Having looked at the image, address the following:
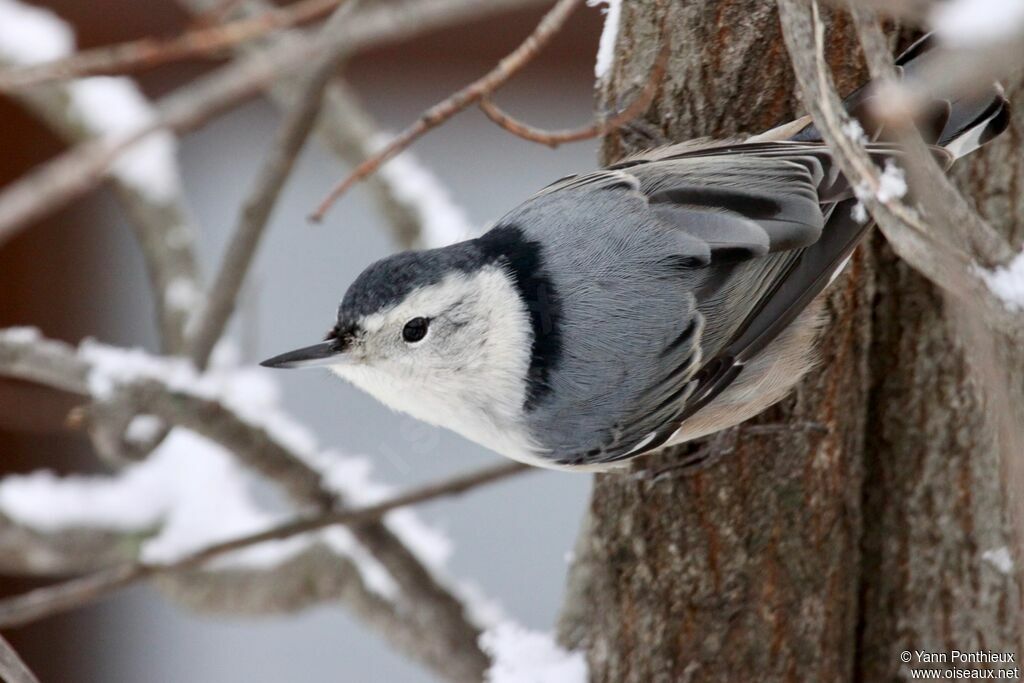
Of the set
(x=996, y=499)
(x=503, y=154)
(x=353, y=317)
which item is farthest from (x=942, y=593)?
(x=503, y=154)

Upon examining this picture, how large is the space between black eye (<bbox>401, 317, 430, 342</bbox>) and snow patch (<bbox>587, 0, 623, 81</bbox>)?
350 mm

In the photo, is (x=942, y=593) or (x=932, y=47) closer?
(x=932, y=47)

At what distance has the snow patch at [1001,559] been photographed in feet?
4.33

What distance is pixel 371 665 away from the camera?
3227 mm

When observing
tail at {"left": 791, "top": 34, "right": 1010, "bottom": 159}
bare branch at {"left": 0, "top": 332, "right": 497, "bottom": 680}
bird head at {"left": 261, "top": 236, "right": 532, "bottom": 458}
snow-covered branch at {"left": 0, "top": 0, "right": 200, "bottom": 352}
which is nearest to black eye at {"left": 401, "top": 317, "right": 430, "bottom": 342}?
bird head at {"left": 261, "top": 236, "right": 532, "bottom": 458}

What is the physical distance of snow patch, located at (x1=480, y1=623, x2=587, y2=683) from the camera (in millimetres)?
1419

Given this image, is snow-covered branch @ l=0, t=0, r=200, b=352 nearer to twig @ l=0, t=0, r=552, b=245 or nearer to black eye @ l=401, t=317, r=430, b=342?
black eye @ l=401, t=317, r=430, b=342

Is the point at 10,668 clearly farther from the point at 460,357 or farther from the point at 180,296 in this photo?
the point at 180,296

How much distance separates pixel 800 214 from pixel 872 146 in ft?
0.34

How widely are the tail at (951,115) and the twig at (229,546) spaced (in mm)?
678

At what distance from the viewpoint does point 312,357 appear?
1234mm

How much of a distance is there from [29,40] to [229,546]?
3.65 ft

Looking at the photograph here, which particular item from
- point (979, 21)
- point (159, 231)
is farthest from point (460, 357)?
point (159, 231)

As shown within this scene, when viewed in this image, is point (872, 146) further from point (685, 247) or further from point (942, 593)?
point (942, 593)
